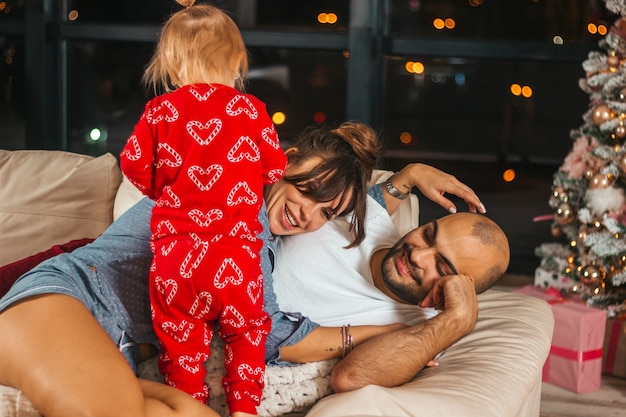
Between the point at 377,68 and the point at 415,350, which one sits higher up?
the point at 377,68

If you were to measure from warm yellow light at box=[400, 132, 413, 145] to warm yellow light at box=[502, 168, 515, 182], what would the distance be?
1.51 metres

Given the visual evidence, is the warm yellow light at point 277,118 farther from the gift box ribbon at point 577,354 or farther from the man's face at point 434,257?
the man's face at point 434,257

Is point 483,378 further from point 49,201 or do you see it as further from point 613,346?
point 613,346

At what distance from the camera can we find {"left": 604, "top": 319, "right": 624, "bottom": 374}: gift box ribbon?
11.4ft

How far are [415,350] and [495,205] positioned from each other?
391 cm

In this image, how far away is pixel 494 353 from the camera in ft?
6.95

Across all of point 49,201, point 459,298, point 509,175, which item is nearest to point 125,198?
point 49,201

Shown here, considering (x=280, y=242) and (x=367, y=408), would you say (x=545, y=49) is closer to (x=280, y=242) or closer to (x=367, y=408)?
(x=280, y=242)

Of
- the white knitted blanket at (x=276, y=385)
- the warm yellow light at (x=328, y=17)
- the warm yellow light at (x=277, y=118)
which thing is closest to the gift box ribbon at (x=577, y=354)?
the white knitted blanket at (x=276, y=385)

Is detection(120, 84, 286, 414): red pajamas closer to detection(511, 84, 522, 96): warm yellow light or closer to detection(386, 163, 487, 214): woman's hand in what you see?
detection(386, 163, 487, 214): woman's hand

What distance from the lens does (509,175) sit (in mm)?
6574

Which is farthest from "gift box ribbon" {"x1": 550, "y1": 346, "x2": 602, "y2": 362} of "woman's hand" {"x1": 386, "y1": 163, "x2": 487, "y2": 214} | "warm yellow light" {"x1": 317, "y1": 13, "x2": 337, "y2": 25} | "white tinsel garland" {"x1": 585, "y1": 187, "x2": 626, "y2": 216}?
"warm yellow light" {"x1": 317, "y1": 13, "x2": 337, "y2": 25}

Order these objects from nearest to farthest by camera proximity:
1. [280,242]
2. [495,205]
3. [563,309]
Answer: [280,242], [563,309], [495,205]

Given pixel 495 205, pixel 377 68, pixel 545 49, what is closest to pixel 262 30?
pixel 377 68
